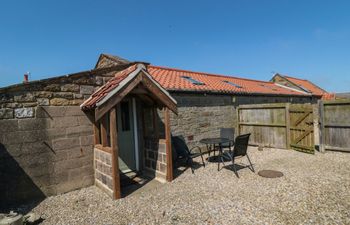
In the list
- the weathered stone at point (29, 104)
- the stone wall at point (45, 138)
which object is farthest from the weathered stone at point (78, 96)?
the weathered stone at point (29, 104)

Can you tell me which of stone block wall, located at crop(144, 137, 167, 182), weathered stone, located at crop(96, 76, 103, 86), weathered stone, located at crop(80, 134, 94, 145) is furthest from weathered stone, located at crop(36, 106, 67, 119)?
stone block wall, located at crop(144, 137, 167, 182)

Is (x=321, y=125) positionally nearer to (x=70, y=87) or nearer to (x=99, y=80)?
(x=99, y=80)

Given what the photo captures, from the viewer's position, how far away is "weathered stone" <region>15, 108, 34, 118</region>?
4.44m

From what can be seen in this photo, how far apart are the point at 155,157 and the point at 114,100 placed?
92.6 inches

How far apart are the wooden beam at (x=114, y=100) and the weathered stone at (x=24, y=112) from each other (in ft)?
5.51

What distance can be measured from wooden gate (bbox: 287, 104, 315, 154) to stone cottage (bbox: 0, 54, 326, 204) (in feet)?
18.0

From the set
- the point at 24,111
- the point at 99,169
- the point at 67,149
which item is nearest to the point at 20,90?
the point at 24,111

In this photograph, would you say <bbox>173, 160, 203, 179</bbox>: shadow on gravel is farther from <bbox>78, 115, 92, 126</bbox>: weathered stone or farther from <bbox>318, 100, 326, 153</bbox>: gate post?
<bbox>318, 100, 326, 153</bbox>: gate post

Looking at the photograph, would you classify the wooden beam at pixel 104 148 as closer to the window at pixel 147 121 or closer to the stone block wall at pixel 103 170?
the stone block wall at pixel 103 170

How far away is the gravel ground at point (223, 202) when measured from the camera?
357cm

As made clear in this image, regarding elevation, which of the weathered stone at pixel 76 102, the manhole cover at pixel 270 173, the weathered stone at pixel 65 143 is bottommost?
the manhole cover at pixel 270 173

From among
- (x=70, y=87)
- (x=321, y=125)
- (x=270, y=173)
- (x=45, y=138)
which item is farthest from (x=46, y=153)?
(x=321, y=125)

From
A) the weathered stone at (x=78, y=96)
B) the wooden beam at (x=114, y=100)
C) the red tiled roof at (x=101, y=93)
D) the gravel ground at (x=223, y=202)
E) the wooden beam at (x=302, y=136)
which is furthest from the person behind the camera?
the wooden beam at (x=302, y=136)

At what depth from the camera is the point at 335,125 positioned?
7.39m
